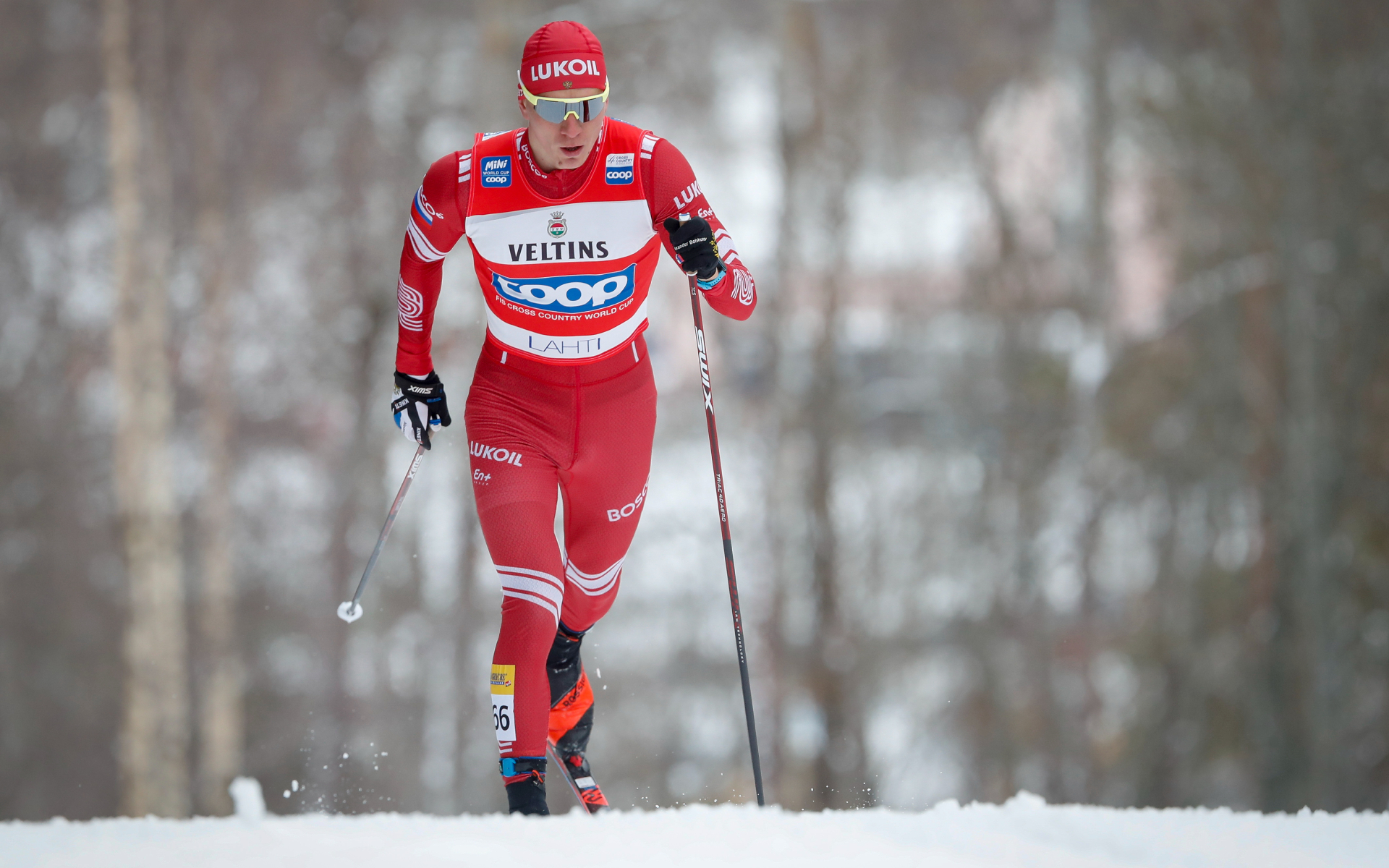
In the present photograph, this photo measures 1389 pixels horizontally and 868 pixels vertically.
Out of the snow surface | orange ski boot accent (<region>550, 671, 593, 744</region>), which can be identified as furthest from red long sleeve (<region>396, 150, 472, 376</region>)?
the snow surface

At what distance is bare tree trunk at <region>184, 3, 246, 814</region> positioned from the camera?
372 inches

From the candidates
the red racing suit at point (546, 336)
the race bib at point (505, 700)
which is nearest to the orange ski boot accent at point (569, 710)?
the red racing suit at point (546, 336)

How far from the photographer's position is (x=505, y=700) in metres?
2.87

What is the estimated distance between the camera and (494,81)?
976cm

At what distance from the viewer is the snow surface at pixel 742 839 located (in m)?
2.39

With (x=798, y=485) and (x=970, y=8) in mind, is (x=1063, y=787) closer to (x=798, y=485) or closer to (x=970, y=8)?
(x=798, y=485)

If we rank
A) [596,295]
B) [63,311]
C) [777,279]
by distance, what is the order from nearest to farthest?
1. [596,295]
2. [63,311]
3. [777,279]

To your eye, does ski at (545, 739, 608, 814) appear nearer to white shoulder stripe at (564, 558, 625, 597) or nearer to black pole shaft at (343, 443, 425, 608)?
white shoulder stripe at (564, 558, 625, 597)

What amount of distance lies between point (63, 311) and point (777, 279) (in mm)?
5956

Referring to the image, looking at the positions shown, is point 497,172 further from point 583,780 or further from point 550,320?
point 583,780

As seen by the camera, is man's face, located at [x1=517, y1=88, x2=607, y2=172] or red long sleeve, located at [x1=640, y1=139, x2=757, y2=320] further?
red long sleeve, located at [x1=640, y1=139, x2=757, y2=320]

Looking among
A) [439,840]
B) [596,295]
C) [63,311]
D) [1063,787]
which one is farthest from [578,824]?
[1063,787]

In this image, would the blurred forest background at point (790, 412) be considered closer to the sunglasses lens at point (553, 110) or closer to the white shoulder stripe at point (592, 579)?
the white shoulder stripe at point (592, 579)

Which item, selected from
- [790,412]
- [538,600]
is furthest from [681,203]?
[790,412]
